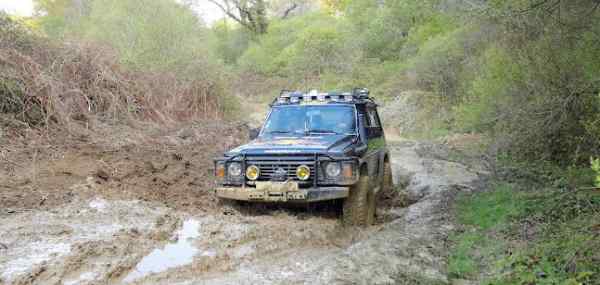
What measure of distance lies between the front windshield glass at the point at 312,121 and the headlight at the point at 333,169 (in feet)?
3.67

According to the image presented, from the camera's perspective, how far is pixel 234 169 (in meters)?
6.75

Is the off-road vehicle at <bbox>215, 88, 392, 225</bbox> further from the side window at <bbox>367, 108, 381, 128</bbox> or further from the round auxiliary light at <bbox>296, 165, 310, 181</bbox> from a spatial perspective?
the side window at <bbox>367, 108, 381, 128</bbox>

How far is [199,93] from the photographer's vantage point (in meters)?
19.5

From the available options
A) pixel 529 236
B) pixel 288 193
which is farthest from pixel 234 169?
pixel 529 236

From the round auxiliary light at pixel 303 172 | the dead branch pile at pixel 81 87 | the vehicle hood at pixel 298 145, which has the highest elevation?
the dead branch pile at pixel 81 87

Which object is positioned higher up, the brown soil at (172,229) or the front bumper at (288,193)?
the front bumper at (288,193)

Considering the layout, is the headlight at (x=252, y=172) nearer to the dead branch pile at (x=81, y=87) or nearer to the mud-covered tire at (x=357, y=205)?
the mud-covered tire at (x=357, y=205)

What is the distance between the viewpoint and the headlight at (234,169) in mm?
6719

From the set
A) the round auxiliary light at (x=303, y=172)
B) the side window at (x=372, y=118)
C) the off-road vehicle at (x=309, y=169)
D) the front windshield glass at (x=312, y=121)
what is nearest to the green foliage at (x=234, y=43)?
the side window at (x=372, y=118)

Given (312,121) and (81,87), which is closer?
(312,121)

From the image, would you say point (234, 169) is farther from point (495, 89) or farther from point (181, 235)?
point (495, 89)

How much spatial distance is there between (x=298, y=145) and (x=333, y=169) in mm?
568

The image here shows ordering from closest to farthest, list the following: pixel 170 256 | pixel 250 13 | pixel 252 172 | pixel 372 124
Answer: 1. pixel 170 256
2. pixel 252 172
3. pixel 372 124
4. pixel 250 13

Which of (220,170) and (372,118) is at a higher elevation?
(372,118)
